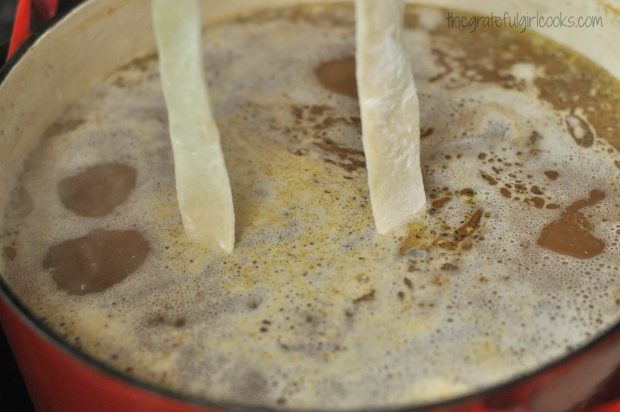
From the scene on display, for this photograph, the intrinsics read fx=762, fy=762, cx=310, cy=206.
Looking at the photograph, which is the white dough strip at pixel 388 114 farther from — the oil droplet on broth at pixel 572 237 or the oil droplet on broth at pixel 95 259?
the oil droplet on broth at pixel 95 259

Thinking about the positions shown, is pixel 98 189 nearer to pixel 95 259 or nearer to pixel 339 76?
pixel 95 259

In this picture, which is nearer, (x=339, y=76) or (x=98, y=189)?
(x=98, y=189)

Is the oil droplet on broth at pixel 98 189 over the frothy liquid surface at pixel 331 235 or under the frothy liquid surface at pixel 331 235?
over

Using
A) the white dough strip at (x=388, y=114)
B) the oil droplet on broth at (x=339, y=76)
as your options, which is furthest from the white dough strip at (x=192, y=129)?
the oil droplet on broth at (x=339, y=76)

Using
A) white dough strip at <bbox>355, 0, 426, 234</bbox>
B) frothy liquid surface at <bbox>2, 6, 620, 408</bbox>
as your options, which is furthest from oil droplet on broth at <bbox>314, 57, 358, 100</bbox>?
white dough strip at <bbox>355, 0, 426, 234</bbox>

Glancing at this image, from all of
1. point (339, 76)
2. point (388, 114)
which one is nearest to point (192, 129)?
point (388, 114)
